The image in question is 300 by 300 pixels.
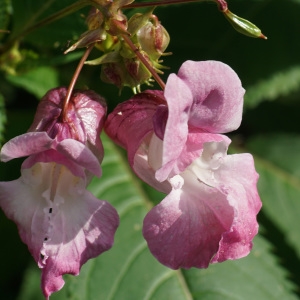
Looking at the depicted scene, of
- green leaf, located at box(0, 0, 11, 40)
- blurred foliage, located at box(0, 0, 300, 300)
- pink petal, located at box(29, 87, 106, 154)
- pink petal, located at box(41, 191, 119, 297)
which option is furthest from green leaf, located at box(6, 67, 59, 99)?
pink petal, located at box(41, 191, 119, 297)

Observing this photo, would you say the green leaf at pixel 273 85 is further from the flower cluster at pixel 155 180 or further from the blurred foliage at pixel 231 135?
the flower cluster at pixel 155 180

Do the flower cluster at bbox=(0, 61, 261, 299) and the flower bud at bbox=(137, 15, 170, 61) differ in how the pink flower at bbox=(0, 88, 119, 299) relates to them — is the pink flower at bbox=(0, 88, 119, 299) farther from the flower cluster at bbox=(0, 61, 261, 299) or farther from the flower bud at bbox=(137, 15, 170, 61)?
the flower bud at bbox=(137, 15, 170, 61)

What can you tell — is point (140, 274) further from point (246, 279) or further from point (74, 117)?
point (74, 117)

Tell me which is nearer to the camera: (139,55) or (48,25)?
(139,55)

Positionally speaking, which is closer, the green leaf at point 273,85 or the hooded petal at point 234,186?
the hooded petal at point 234,186

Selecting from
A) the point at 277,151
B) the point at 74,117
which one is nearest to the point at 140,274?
the point at 74,117

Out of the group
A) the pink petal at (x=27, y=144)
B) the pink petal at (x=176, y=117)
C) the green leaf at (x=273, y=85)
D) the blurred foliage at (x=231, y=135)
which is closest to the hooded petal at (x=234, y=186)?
the pink petal at (x=176, y=117)

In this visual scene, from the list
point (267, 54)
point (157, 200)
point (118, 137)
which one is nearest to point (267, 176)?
point (267, 54)
